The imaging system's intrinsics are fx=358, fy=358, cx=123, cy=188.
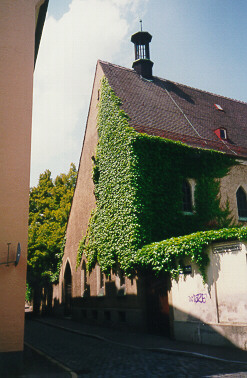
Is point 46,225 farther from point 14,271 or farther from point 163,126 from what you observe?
point 14,271

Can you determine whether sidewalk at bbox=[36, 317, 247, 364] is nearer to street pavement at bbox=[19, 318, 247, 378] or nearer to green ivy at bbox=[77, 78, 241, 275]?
street pavement at bbox=[19, 318, 247, 378]

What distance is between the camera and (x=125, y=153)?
16781 mm

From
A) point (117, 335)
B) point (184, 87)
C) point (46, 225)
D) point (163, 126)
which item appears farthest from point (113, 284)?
point (184, 87)

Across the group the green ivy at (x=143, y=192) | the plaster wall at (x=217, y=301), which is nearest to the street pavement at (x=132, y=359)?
the plaster wall at (x=217, y=301)

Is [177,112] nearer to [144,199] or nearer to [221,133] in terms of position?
[221,133]

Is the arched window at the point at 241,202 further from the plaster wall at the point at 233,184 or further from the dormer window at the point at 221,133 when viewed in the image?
the dormer window at the point at 221,133

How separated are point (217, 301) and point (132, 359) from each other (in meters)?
3.28

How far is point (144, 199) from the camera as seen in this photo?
51.9ft

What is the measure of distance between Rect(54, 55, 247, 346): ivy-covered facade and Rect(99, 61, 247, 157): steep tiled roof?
0.09 m

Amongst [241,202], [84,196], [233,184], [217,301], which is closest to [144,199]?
[233,184]

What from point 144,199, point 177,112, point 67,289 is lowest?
point 67,289

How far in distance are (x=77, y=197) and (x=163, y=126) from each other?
8928 millimetres

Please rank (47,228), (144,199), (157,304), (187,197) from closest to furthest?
(157,304) → (144,199) → (187,197) → (47,228)

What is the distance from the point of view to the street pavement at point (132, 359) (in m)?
7.82
